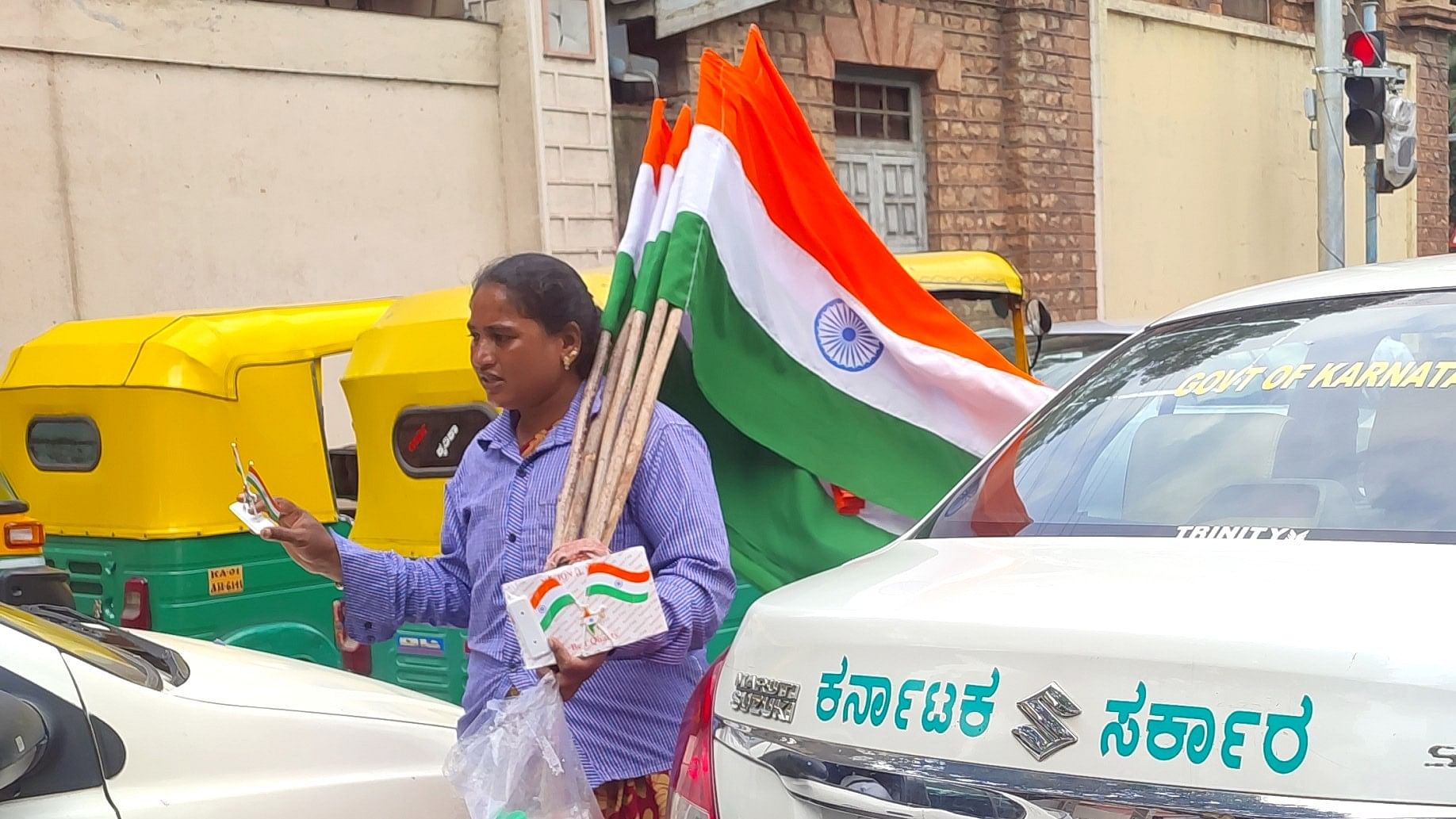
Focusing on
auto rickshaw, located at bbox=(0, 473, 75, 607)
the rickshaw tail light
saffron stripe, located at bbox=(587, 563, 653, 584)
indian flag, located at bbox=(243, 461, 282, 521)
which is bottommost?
the rickshaw tail light

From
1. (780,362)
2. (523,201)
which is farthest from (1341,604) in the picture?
(523,201)

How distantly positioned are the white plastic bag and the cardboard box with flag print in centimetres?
11

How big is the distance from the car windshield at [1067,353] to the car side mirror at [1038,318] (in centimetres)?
54

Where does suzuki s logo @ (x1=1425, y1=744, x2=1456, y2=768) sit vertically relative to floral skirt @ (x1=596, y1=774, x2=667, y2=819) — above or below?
above

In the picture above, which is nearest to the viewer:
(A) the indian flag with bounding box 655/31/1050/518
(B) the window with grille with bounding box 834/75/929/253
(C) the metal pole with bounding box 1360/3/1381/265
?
(A) the indian flag with bounding box 655/31/1050/518

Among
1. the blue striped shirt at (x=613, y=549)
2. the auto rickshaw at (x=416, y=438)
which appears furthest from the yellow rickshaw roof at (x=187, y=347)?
the blue striped shirt at (x=613, y=549)

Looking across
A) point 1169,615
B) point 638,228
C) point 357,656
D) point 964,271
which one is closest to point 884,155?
point 964,271

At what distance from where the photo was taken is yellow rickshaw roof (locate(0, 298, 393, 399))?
5387mm

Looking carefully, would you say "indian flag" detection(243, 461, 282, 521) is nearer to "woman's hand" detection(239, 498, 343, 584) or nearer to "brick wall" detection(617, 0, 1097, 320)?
"woman's hand" detection(239, 498, 343, 584)

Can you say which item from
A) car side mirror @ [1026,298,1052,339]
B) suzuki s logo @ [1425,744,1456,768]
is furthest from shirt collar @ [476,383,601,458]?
car side mirror @ [1026,298,1052,339]

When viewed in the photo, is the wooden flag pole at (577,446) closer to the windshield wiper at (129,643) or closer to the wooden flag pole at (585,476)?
the wooden flag pole at (585,476)

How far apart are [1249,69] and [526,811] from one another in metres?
18.0

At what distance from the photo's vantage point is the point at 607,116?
11734mm

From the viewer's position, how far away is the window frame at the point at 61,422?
18.1ft
